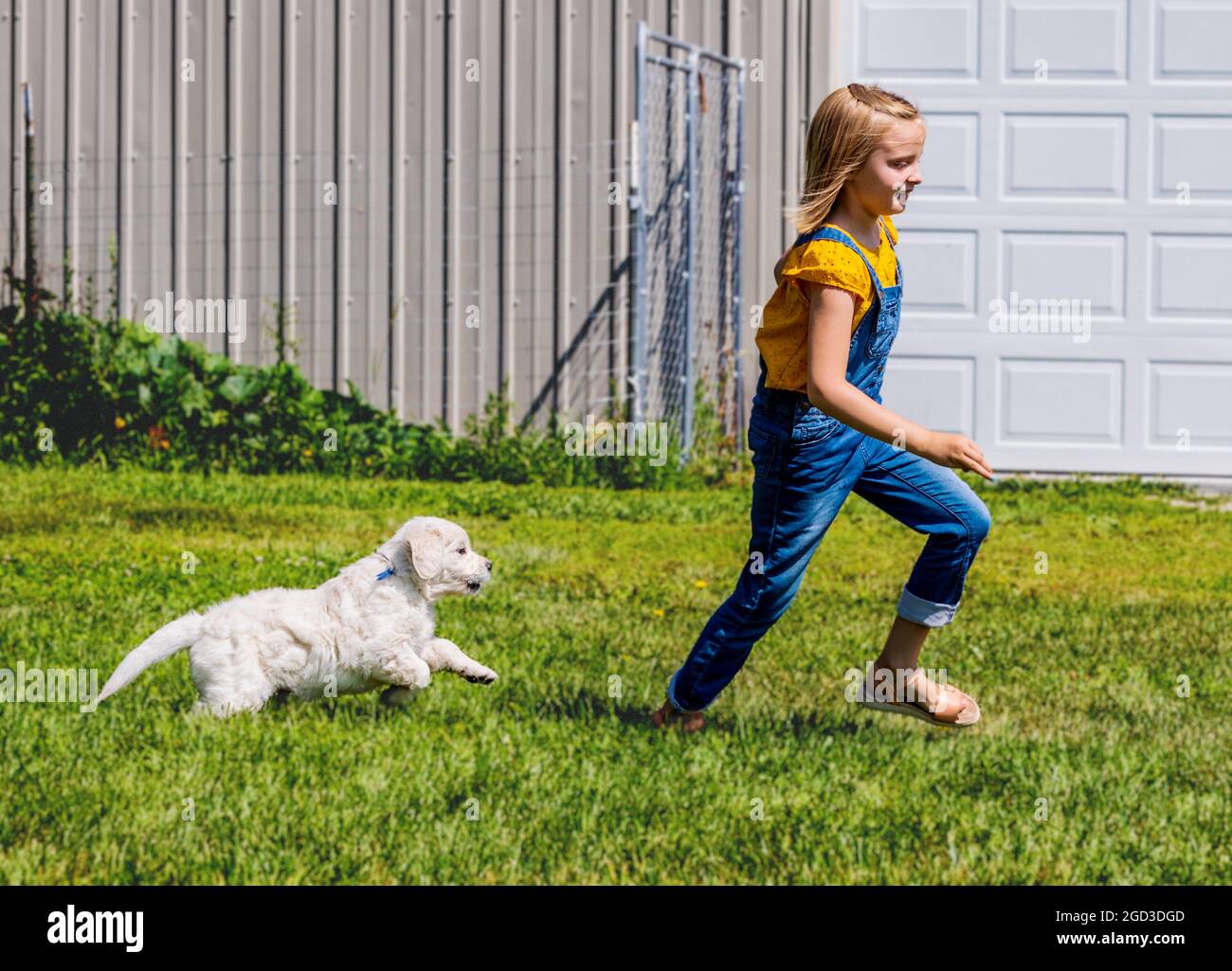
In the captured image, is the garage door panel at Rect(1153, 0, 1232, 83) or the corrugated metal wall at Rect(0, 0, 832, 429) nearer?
the garage door panel at Rect(1153, 0, 1232, 83)

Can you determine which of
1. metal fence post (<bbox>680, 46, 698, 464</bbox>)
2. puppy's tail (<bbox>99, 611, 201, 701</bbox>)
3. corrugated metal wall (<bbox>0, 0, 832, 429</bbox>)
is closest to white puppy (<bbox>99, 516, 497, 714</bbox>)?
puppy's tail (<bbox>99, 611, 201, 701</bbox>)

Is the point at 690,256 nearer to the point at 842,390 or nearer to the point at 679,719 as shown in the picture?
the point at 679,719

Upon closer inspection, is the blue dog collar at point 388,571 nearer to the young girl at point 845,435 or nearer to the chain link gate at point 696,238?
the young girl at point 845,435

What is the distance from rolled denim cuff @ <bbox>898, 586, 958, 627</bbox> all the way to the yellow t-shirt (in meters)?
0.72

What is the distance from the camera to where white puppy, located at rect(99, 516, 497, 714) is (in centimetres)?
412

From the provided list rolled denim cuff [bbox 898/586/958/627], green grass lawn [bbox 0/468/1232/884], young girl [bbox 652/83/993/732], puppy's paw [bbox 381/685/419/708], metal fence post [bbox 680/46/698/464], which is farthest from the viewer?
metal fence post [bbox 680/46/698/464]

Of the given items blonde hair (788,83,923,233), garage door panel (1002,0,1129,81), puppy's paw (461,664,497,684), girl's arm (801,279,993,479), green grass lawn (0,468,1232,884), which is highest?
garage door panel (1002,0,1129,81)

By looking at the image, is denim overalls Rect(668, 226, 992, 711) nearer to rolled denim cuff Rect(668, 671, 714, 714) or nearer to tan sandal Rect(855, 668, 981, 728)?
rolled denim cuff Rect(668, 671, 714, 714)

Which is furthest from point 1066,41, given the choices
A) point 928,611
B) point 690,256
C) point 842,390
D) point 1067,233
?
point 842,390

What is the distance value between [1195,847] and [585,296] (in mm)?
7279

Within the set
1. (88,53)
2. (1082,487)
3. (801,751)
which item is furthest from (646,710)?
(88,53)

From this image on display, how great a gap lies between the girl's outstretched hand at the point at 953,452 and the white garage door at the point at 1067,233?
21.3 feet

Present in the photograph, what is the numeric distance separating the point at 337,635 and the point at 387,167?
675cm

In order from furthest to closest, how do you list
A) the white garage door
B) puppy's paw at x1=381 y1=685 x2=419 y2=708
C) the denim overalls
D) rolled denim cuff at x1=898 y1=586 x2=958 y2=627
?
the white garage door
puppy's paw at x1=381 y1=685 x2=419 y2=708
rolled denim cuff at x1=898 y1=586 x2=958 y2=627
the denim overalls
